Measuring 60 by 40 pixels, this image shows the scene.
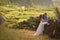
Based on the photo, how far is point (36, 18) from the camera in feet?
29.5

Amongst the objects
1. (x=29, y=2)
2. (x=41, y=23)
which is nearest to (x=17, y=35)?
(x=41, y=23)

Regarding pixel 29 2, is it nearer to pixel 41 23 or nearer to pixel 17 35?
pixel 41 23

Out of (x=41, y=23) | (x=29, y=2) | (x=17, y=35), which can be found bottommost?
(x=17, y=35)

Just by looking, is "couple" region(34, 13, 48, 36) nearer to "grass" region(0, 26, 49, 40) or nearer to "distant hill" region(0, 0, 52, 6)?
"grass" region(0, 26, 49, 40)

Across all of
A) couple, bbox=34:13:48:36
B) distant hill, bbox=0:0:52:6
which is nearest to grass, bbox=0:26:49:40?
couple, bbox=34:13:48:36

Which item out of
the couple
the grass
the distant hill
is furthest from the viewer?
the distant hill

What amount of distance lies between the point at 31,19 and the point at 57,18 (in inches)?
36.5

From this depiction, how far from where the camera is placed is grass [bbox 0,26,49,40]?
8.18 meters

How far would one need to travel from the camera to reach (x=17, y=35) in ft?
27.5

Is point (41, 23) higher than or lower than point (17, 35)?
higher

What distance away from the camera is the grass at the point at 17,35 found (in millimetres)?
8181

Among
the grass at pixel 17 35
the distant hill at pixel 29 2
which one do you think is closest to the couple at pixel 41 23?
the grass at pixel 17 35

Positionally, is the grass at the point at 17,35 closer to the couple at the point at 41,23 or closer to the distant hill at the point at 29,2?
the couple at the point at 41,23

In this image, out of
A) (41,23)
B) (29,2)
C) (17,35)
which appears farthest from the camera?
(29,2)
